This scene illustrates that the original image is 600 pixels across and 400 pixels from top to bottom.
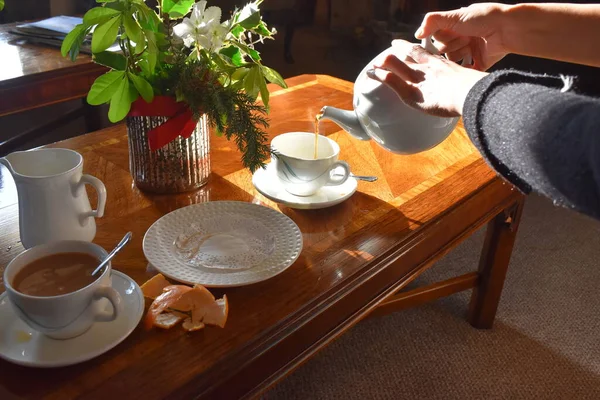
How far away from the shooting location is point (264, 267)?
2.50ft

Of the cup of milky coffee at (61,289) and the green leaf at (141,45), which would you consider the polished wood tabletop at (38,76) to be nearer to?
the green leaf at (141,45)

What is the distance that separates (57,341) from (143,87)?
14.0 inches

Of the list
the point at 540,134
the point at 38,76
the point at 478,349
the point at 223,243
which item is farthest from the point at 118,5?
the point at 478,349

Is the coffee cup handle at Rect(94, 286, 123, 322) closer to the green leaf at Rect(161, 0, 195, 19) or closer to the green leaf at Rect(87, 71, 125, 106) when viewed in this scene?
the green leaf at Rect(87, 71, 125, 106)

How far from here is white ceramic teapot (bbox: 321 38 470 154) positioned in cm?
81

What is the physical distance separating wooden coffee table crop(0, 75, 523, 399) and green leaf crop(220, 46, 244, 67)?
0.22 metres

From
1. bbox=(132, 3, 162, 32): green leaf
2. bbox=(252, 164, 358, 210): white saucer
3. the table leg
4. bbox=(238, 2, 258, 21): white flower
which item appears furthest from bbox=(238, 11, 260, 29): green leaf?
the table leg

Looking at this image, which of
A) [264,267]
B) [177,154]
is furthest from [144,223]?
[264,267]

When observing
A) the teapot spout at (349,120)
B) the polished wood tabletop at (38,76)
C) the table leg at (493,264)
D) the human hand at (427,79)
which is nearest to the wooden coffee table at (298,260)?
the table leg at (493,264)

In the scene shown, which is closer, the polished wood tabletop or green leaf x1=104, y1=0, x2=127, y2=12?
green leaf x1=104, y1=0, x2=127, y2=12

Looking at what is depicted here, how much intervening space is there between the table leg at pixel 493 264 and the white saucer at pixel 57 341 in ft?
3.02

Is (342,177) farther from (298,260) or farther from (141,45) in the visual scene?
(141,45)

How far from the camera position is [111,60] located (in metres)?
0.82

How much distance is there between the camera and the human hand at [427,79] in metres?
0.67
